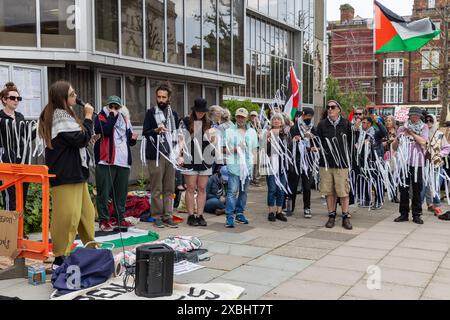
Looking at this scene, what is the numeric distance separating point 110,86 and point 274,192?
528cm

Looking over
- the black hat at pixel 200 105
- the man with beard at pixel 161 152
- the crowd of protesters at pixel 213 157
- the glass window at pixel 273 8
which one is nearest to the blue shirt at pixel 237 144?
the crowd of protesters at pixel 213 157

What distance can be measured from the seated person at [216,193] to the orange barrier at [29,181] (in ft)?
14.5

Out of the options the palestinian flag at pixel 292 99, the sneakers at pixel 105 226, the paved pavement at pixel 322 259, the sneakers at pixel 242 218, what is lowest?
the paved pavement at pixel 322 259

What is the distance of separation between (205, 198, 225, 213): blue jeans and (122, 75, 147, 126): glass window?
420 cm

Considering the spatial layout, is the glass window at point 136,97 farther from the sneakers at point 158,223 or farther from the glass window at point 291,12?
the glass window at point 291,12

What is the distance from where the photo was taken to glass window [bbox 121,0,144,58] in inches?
472

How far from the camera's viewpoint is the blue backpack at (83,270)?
16.1 ft

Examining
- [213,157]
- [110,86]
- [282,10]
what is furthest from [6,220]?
[282,10]

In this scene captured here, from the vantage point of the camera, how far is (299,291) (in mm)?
5086

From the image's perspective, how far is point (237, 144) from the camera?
27.3 ft

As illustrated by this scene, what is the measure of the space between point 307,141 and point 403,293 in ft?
16.7
